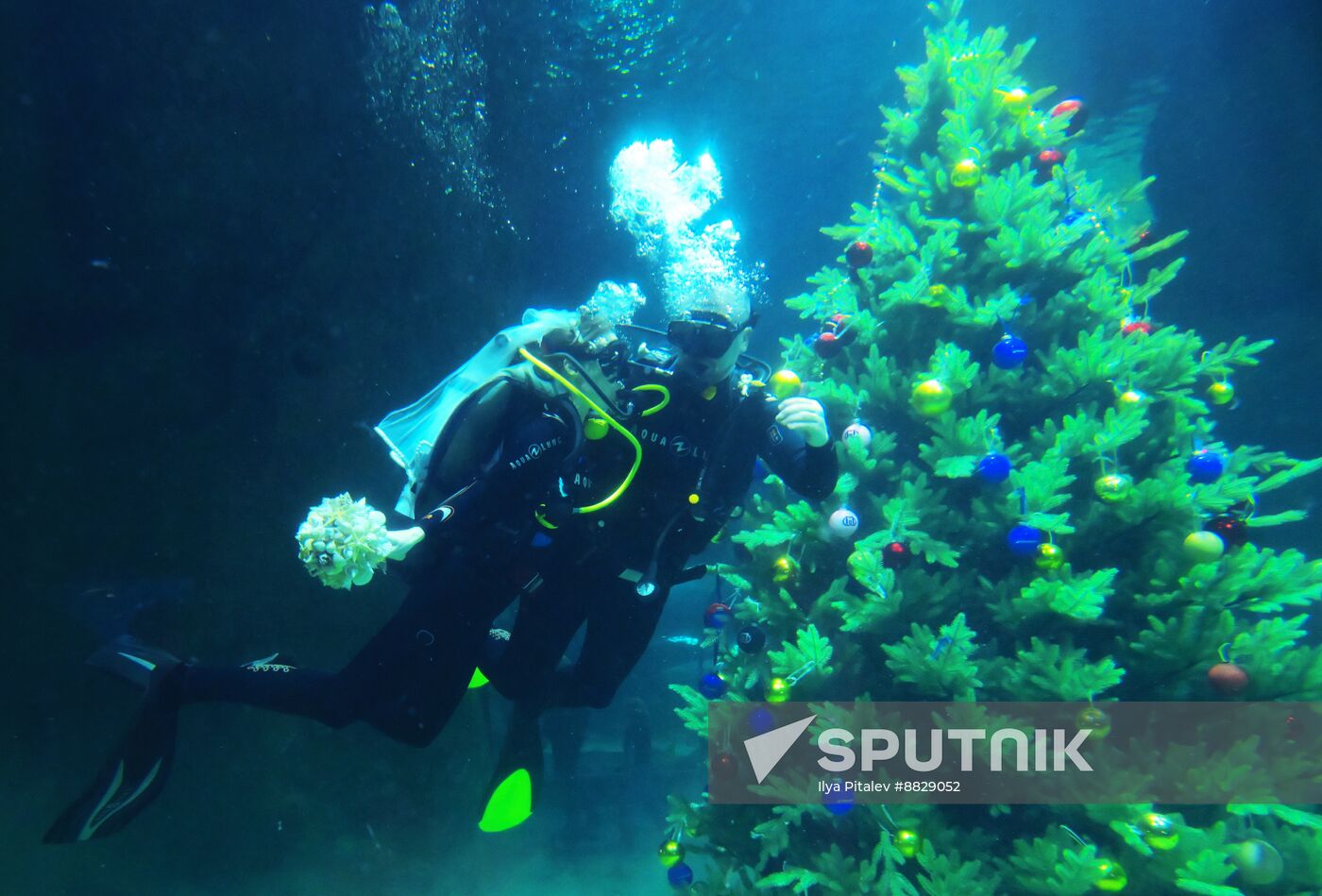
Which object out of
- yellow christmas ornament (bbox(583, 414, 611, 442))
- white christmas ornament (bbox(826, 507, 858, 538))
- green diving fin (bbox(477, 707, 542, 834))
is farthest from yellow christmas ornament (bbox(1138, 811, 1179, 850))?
green diving fin (bbox(477, 707, 542, 834))

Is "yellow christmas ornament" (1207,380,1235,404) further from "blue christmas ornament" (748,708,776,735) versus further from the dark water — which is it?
the dark water

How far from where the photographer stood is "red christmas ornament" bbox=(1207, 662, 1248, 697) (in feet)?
9.50

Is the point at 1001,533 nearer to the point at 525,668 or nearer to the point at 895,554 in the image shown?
the point at 895,554

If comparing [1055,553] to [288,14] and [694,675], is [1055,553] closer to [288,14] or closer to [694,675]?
[288,14]

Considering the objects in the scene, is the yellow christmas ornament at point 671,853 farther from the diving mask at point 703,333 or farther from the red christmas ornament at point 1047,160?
the red christmas ornament at point 1047,160

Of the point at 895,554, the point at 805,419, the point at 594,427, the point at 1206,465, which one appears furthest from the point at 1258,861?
the point at 594,427

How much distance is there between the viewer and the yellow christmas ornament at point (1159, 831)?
2.60 metres

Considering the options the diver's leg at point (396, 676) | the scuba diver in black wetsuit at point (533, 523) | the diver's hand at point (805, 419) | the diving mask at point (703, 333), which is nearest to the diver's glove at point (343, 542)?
the scuba diver in black wetsuit at point (533, 523)

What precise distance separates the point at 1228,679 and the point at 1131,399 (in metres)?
1.55

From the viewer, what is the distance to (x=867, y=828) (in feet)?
10.7

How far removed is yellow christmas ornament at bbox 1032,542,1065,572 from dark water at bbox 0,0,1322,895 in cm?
685

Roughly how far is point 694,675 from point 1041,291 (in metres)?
10.2

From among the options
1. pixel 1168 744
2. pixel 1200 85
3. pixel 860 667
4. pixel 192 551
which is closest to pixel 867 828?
pixel 860 667

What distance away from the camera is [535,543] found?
142 inches
